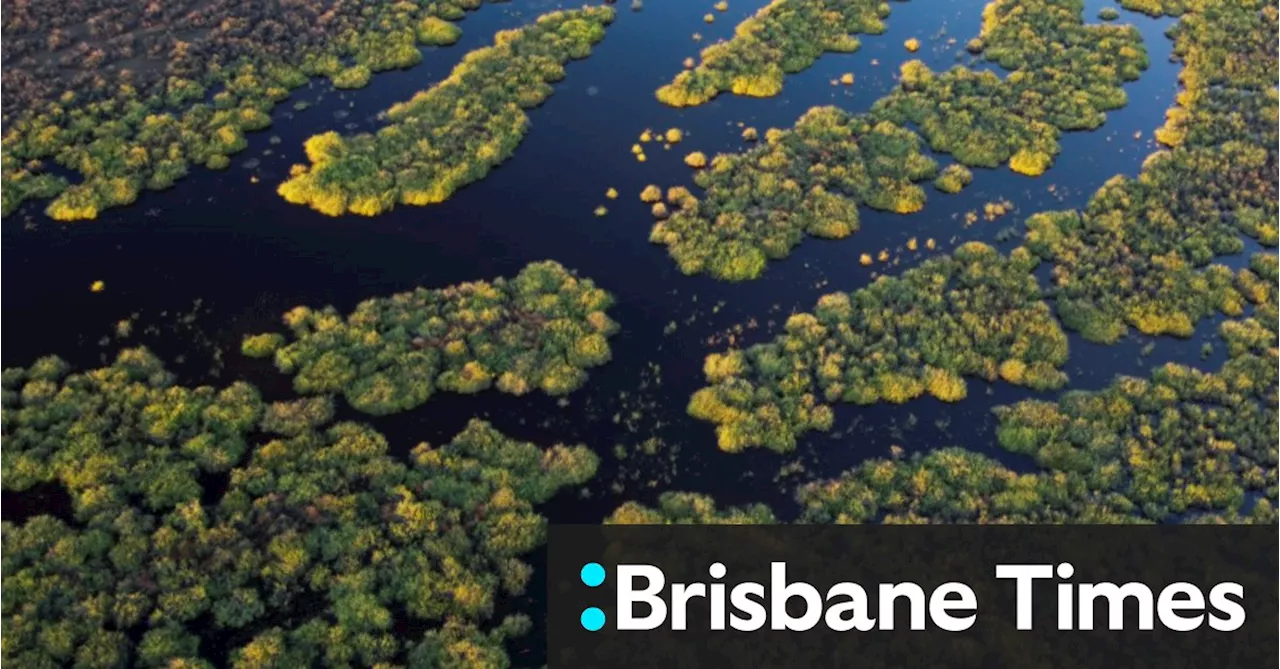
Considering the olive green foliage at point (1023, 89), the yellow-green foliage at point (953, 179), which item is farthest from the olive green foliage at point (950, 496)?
the olive green foliage at point (1023, 89)

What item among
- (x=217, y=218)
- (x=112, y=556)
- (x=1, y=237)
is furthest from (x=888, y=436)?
(x=1, y=237)

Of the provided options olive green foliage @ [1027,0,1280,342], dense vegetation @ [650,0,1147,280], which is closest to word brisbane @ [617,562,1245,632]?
olive green foliage @ [1027,0,1280,342]

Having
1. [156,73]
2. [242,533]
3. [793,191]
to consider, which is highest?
[156,73]

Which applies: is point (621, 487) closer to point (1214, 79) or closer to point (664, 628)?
point (664, 628)

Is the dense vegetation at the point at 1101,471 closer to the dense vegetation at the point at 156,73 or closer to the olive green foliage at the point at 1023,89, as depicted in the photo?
the olive green foliage at the point at 1023,89

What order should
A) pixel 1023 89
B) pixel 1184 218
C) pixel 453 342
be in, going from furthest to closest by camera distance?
pixel 1023 89, pixel 1184 218, pixel 453 342

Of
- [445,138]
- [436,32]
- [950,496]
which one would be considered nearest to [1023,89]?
[950,496]

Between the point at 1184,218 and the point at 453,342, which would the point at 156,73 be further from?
the point at 1184,218
